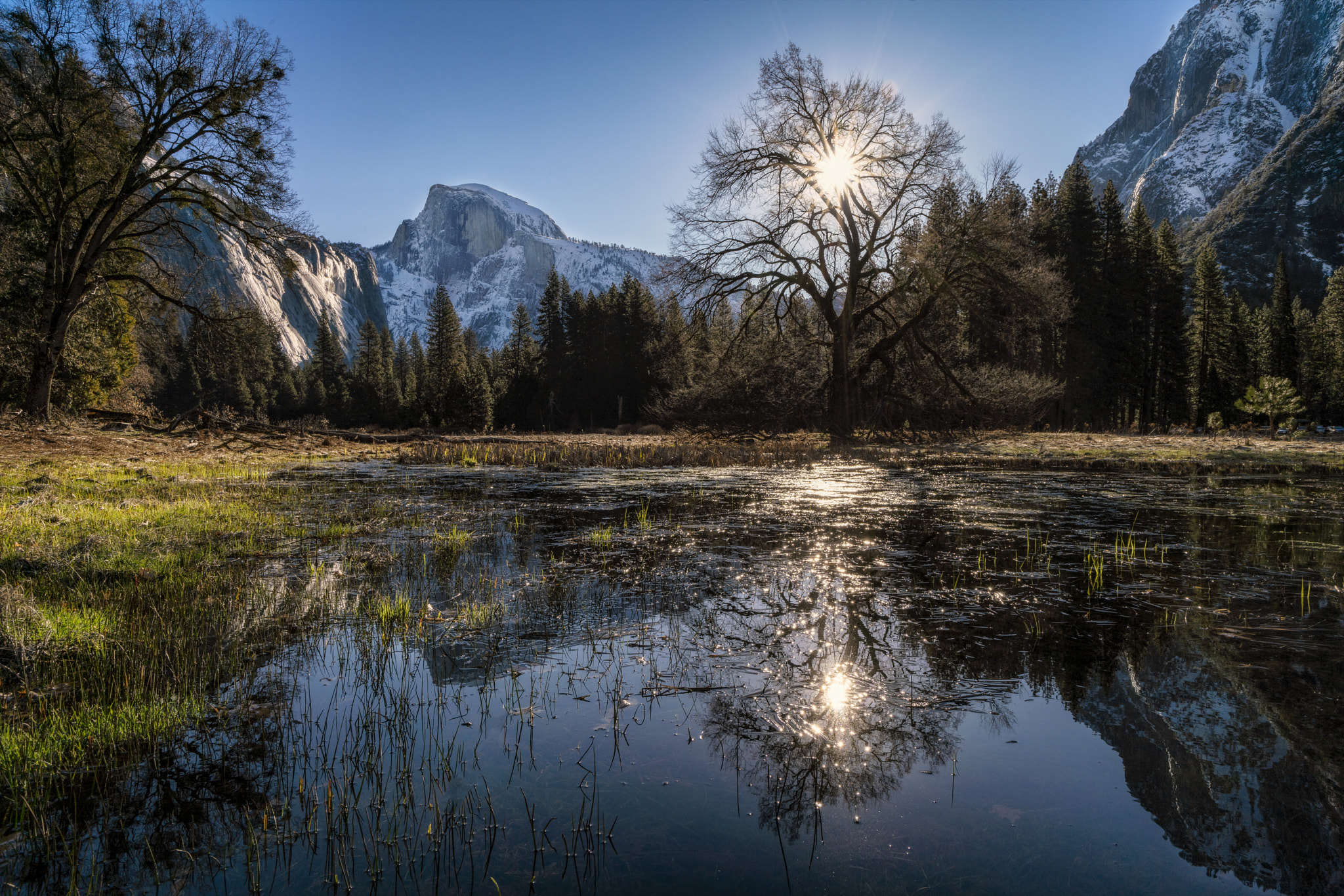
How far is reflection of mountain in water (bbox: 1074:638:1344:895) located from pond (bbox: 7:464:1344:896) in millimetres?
12

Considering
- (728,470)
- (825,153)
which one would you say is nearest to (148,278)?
(728,470)

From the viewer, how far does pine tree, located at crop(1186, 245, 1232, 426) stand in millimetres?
45094

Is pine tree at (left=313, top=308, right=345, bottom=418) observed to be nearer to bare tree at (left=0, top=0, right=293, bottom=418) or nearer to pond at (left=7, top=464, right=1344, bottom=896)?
bare tree at (left=0, top=0, right=293, bottom=418)

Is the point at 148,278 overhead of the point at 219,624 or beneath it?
overhead

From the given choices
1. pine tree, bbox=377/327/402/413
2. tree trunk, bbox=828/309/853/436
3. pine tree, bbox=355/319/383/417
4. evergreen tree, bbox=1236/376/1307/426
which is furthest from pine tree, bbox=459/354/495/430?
evergreen tree, bbox=1236/376/1307/426

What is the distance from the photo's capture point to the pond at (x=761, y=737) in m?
2.11

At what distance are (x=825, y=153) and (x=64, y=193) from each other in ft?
73.9

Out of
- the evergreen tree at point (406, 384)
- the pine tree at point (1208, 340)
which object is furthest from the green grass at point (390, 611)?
the evergreen tree at point (406, 384)

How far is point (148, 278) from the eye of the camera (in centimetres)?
2238

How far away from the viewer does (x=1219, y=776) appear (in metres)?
2.56

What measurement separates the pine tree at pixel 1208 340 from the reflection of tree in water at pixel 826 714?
52.7 meters

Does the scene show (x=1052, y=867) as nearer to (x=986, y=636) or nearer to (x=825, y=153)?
(x=986, y=636)

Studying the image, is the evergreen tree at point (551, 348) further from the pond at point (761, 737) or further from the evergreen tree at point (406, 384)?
the pond at point (761, 737)

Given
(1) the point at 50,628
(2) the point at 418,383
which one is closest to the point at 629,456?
(1) the point at 50,628
